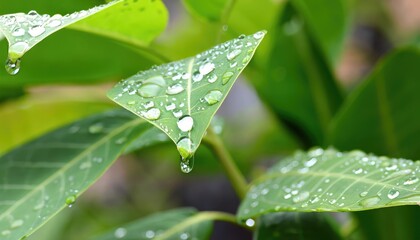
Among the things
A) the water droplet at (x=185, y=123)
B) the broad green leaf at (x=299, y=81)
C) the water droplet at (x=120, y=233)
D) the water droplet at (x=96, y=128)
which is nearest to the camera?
the water droplet at (x=185, y=123)

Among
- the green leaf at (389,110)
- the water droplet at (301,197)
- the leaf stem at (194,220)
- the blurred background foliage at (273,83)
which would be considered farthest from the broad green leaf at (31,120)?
the water droplet at (301,197)

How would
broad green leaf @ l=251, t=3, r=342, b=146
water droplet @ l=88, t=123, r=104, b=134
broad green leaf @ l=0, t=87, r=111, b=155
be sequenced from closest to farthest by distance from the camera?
water droplet @ l=88, t=123, r=104, b=134 → broad green leaf @ l=251, t=3, r=342, b=146 → broad green leaf @ l=0, t=87, r=111, b=155

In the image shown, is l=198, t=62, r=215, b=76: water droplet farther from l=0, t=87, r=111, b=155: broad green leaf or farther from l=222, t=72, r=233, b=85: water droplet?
l=0, t=87, r=111, b=155: broad green leaf

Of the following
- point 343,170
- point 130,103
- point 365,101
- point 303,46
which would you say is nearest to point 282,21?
point 303,46

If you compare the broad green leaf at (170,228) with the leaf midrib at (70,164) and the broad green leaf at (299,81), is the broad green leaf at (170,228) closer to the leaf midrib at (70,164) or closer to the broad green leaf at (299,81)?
the leaf midrib at (70,164)

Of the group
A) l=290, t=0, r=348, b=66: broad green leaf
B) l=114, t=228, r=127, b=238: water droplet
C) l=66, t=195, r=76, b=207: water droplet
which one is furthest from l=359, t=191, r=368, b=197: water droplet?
l=290, t=0, r=348, b=66: broad green leaf

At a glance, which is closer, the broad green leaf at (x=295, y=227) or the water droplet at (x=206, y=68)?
the water droplet at (x=206, y=68)

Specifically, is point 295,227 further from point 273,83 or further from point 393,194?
point 273,83

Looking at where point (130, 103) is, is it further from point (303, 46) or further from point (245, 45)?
point (303, 46)
